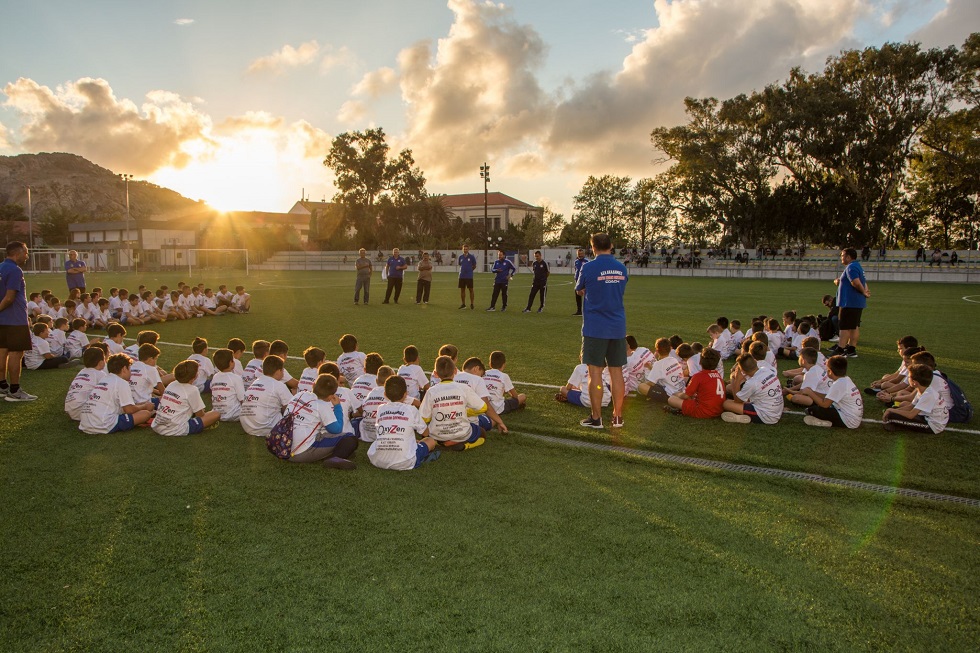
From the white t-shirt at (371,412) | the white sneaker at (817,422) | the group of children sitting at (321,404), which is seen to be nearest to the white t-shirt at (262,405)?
the group of children sitting at (321,404)

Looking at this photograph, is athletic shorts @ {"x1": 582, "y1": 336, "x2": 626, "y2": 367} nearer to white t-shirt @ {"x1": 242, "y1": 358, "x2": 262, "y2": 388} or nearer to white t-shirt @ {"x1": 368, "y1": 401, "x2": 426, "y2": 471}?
white t-shirt @ {"x1": 368, "y1": 401, "x2": 426, "y2": 471}

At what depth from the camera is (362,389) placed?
6762mm

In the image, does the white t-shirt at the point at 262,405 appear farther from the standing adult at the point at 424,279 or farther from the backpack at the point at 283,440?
the standing adult at the point at 424,279

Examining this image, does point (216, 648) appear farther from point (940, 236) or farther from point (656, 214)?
point (656, 214)

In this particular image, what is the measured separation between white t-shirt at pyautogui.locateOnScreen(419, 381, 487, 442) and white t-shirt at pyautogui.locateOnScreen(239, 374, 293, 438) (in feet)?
5.49

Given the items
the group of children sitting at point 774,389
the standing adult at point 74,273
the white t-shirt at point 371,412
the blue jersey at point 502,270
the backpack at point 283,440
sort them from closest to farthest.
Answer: the backpack at point 283,440, the white t-shirt at point 371,412, the group of children sitting at point 774,389, the standing adult at point 74,273, the blue jersey at point 502,270

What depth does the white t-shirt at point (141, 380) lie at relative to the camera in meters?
7.04

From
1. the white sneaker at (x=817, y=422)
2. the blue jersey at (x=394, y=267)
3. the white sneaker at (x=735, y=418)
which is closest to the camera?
the white sneaker at (x=817, y=422)

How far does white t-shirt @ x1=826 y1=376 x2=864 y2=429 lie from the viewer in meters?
6.66

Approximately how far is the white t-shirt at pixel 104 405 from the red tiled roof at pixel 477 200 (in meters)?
112

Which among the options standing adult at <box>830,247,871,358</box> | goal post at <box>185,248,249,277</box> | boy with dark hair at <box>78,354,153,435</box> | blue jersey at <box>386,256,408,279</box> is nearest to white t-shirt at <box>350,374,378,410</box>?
boy with dark hair at <box>78,354,153,435</box>

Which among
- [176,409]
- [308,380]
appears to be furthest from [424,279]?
[176,409]

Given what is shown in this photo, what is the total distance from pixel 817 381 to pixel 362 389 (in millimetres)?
5413

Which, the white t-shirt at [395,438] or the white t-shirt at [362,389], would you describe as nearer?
the white t-shirt at [395,438]
